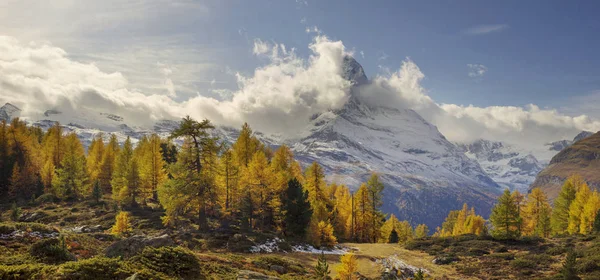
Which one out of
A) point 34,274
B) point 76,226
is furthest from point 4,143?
point 34,274

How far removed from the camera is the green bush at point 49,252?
13.7 meters

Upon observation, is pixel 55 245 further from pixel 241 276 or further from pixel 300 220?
pixel 300 220

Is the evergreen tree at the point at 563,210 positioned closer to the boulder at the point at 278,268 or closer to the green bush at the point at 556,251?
the green bush at the point at 556,251

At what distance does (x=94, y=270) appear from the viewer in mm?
10898

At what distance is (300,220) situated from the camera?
145 feet

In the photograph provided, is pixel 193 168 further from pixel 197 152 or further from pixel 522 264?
pixel 522 264

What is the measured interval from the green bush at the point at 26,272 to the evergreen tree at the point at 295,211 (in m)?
33.8

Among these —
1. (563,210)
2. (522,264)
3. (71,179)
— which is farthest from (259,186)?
(563,210)

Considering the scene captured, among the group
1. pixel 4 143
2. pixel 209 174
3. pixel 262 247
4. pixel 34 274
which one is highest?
pixel 4 143

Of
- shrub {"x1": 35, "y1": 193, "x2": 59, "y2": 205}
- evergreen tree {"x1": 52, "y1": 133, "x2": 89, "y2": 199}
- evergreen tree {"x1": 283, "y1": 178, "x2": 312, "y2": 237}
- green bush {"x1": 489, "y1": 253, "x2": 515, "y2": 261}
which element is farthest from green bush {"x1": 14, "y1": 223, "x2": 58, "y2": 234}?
green bush {"x1": 489, "y1": 253, "x2": 515, "y2": 261}

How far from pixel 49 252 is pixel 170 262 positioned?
5.16 metres

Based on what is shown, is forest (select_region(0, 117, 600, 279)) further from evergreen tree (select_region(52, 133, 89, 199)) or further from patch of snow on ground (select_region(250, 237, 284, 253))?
patch of snow on ground (select_region(250, 237, 284, 253))

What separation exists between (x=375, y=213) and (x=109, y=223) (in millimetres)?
45496

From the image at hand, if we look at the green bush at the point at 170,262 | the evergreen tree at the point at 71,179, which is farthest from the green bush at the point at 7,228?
the evergreen tree at the point at 71,179
